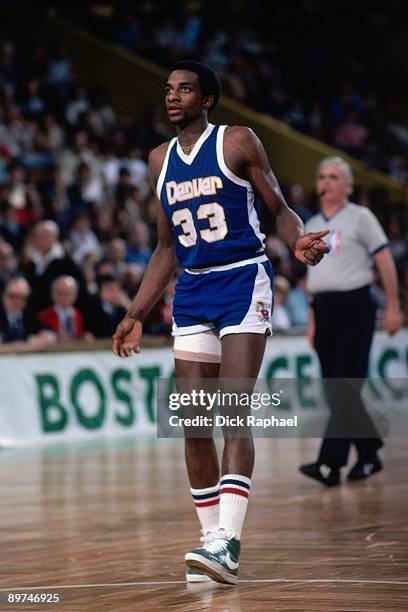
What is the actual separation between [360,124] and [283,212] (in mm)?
21073

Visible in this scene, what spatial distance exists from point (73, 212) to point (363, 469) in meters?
7.87

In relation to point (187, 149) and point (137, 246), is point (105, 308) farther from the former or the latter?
point (187, 149)

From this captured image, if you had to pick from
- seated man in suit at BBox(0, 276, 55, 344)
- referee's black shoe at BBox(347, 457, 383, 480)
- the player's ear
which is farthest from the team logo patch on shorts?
seated man in suit at BBox(0, 276, 55, 344)

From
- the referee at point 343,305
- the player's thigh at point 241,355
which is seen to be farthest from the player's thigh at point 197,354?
the referee at point 343,305

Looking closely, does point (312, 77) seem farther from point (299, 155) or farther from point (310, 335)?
point (310, 335)

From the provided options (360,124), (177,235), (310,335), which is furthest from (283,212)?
(360,124)

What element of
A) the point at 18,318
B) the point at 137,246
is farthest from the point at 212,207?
the point at 137,246

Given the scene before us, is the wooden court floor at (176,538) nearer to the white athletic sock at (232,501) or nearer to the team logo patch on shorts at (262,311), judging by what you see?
the white athletic sock at (232,501)

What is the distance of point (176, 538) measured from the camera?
717 centimetres

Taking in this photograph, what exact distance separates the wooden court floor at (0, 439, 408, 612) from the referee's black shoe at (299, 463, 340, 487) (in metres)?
0.08

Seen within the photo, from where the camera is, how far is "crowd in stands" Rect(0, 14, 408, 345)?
1395 centimetres

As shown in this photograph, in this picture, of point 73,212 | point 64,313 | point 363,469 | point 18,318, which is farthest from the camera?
point 73,212

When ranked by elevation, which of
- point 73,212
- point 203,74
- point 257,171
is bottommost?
point 257,171

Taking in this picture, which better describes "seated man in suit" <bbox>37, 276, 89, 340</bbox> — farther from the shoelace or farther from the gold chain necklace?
the shoelace
